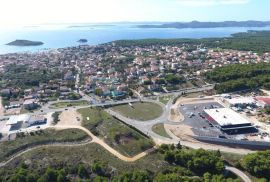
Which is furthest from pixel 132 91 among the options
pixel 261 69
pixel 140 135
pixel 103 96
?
pixel 261 69

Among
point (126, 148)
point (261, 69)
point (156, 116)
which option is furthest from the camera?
point (261, 69)

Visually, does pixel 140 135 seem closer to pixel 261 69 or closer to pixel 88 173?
pixel 88 173

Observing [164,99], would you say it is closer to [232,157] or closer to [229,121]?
[229,121]

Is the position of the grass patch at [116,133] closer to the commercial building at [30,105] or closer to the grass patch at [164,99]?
the commercial building at [30,105]

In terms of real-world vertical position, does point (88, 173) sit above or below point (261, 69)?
below

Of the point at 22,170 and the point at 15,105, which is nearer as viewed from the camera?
the point at 22,170

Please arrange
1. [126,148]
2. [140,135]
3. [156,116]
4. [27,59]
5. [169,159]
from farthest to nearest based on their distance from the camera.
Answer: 1. [27,59]
2. [156,116]
3. [140,135]
4. [126,148]
5. [169,159]

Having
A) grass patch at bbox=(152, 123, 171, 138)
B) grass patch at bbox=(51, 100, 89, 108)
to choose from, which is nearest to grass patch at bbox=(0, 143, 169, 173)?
grass patch at bbox=(152, 123, 171, 138)
